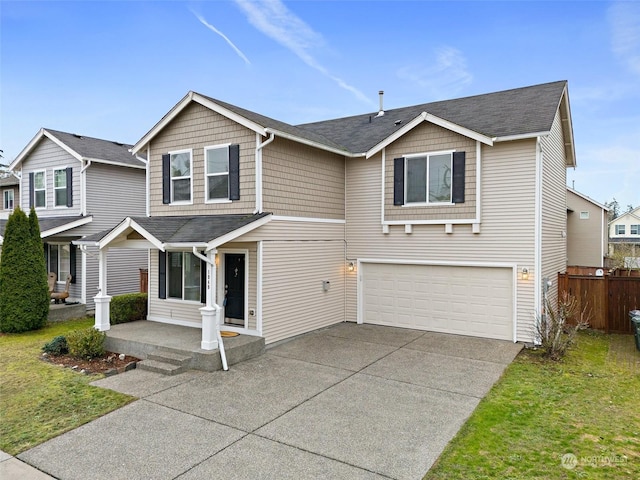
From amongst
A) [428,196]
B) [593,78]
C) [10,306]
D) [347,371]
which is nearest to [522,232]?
[428,196]

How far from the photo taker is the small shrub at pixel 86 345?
29.9 ft

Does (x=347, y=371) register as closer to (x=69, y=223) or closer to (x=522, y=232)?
(x=522, y=232)

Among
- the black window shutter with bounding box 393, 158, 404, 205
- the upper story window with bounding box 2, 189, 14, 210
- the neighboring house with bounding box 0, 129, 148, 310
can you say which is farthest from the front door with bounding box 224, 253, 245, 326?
the upper story window with bounding box 2, 189, 14, 210

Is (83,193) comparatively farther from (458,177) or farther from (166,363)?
(458,177)

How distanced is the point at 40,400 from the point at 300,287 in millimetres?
6010

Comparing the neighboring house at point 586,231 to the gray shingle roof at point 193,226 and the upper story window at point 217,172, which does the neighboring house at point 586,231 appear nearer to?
the upper story window at point 217,172

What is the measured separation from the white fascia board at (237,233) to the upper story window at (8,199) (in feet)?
59.6

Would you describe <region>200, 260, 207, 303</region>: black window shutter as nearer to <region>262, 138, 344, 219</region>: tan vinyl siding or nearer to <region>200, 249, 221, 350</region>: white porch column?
<region>200, 249, 221, 350</region>: white porch column

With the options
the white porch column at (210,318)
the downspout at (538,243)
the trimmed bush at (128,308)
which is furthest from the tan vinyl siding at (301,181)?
the downspout at (538,243)

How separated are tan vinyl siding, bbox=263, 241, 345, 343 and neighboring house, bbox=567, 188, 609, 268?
670 inches

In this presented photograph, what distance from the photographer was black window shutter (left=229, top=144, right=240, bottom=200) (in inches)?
398

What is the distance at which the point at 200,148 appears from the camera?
10820 millimetres

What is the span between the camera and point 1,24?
8.99 meters

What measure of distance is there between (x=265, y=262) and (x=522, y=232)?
635 centimetres
